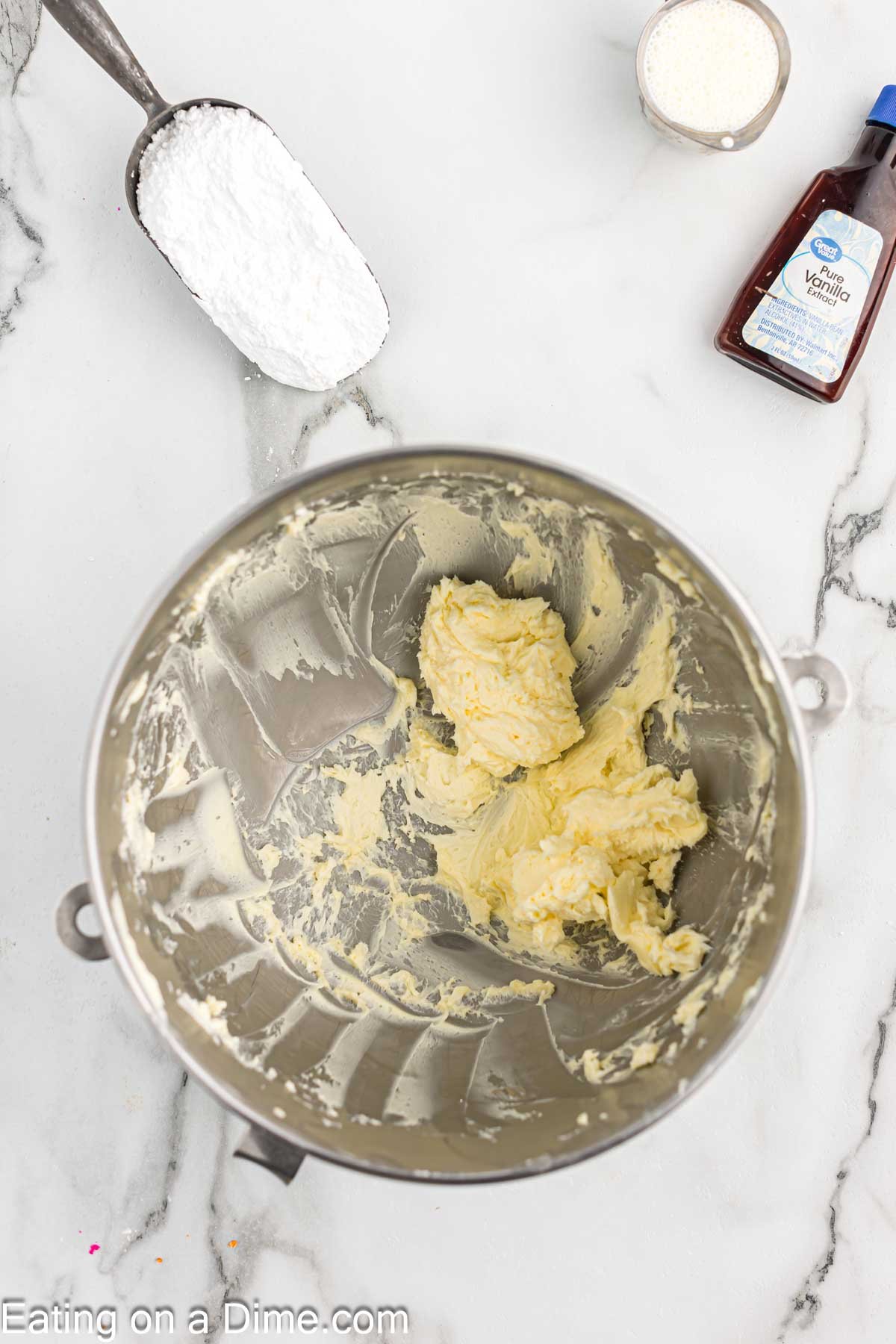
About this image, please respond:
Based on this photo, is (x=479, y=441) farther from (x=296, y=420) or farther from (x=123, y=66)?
(x=123, y=66)

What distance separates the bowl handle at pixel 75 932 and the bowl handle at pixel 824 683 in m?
0.77

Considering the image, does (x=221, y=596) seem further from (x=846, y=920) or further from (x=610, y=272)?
(x=846, y=920)

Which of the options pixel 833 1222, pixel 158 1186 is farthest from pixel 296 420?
pixel 833 1222

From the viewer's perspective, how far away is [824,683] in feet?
3.23

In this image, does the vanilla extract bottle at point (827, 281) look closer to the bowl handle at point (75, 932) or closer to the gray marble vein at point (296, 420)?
the gray marble vein at point (296, 420)

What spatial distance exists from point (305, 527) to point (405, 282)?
434 millimetres

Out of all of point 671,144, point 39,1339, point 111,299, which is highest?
point 671,144

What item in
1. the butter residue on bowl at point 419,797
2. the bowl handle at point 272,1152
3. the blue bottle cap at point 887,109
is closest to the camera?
the bowl handle at point 272,1152

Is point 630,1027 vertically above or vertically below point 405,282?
below

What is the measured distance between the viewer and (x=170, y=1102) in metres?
1.27

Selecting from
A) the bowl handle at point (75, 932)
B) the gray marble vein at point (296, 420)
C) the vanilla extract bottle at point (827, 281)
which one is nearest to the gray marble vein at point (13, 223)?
the gray marble vein at point (296, 420)

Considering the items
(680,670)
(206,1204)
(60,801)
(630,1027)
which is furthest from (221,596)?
(206,1204)

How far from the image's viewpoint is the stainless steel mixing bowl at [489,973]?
0.95m

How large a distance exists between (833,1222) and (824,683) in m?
0.79
